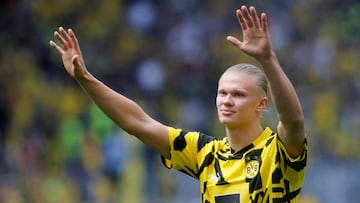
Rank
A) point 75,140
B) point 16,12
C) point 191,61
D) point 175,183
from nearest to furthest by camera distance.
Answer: point 175,183
point 75,140
point 191,61
point 16,12

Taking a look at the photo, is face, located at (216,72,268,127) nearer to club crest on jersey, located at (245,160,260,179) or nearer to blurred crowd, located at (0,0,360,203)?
club crest on jersey, located at (245,160,260,179)

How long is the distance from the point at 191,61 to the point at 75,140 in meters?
2.26

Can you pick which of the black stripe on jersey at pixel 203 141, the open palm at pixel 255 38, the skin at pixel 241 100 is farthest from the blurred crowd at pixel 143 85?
the open palm at pixel 255 38

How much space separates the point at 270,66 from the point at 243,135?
0.67 m

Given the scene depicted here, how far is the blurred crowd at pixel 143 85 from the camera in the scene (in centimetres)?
1250

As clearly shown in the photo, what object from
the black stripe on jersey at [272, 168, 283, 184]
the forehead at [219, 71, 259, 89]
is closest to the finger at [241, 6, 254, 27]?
the forehead at [219, 71, 259, 89]

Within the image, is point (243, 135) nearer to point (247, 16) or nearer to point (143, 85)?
point (247, 16)

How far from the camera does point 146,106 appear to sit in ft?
44.8

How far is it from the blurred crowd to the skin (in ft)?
18.9

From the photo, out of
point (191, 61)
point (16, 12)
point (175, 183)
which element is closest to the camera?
point (175, 183)

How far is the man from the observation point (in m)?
5.10

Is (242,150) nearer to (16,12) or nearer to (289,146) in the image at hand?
(289,146)

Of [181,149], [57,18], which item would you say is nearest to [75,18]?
[57,18]

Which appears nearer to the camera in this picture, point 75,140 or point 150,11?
point 75,140
